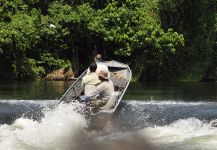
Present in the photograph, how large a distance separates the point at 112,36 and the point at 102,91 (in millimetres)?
21334

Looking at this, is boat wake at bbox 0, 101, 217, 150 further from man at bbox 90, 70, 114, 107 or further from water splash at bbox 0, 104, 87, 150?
man at bbox 90, 70, 114, 107

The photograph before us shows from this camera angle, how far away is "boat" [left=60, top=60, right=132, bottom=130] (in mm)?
13648

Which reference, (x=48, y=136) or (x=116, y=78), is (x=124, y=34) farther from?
(x=48, y=136)

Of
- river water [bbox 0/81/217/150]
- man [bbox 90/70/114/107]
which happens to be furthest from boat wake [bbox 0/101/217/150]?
man [bbox 90/70/114/107]

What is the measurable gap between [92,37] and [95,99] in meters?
23.4

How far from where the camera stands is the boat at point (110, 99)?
13648 millimetres

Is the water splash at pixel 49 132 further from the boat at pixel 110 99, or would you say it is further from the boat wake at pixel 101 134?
the boat at pixel 110 99

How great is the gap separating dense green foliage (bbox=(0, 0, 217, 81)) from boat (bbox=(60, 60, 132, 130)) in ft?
48.0

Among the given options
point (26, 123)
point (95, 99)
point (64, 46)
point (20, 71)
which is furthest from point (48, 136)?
point (64, 46)

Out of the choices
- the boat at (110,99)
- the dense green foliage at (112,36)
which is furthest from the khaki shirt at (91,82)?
the dense green foliage at (112,36)

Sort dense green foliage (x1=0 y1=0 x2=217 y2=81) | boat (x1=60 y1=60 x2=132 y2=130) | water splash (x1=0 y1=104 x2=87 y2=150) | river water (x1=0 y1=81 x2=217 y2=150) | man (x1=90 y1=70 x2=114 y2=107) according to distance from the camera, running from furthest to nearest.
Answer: dense green foliage (x1=0 y1=0 x2=217 y2=81), man (x1=90 y1=70 x2=114 y2=107), boat (x1=60 y1=60 x2=132 y2=130), river water (x1=0 y1=81 x2=217 y2=150), water splash (x1=0 y1=104 x2=87 y2=150)

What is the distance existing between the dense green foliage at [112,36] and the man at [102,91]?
19.4 metres

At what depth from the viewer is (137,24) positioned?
36750mm

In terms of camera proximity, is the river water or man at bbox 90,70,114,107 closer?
the river water
